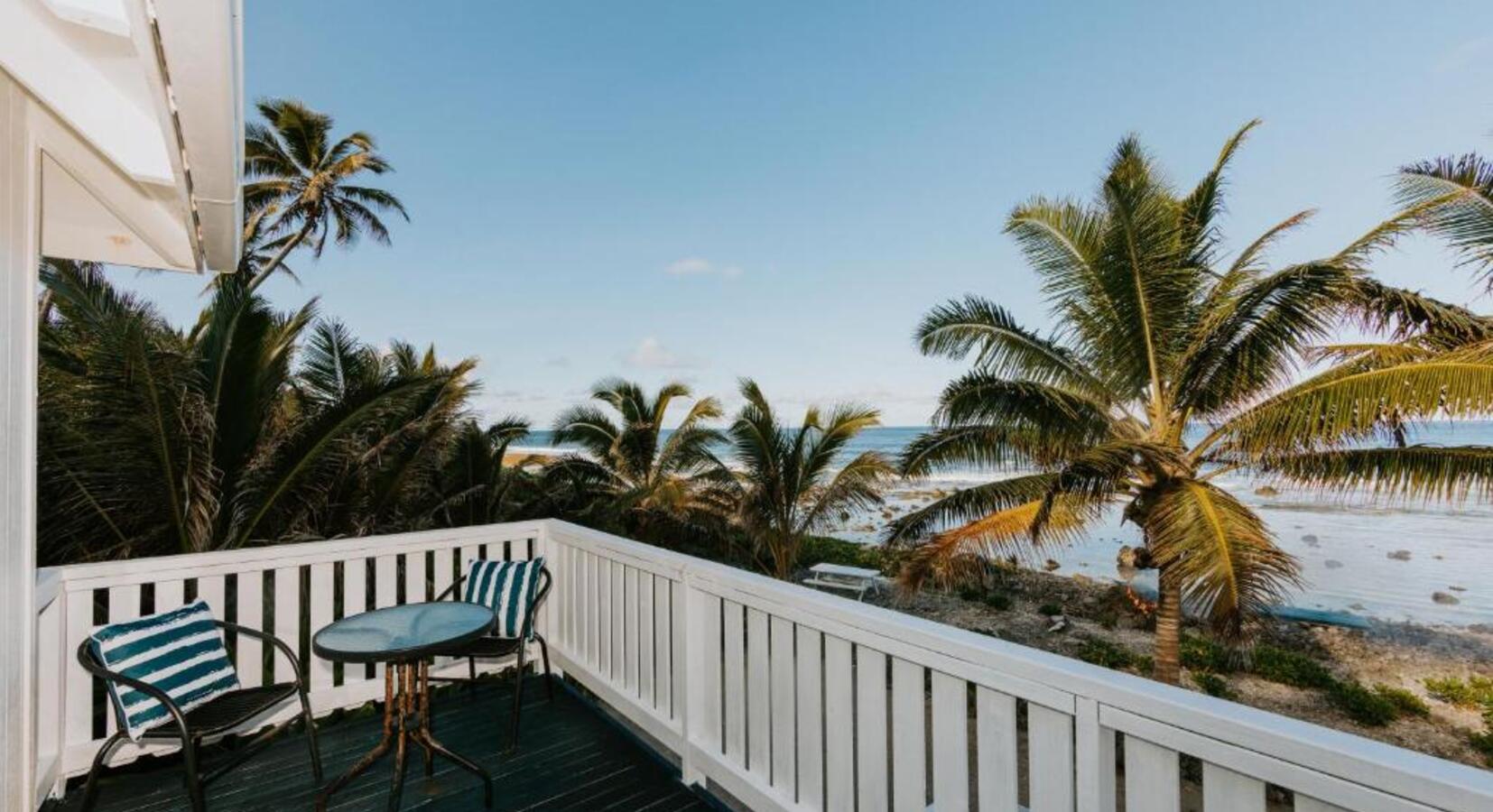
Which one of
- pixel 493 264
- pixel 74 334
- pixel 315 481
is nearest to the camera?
pixel 74 334

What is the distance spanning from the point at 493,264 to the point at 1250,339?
14695 mm

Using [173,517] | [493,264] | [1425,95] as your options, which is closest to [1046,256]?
[173,517]

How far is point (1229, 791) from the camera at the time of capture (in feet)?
3.89

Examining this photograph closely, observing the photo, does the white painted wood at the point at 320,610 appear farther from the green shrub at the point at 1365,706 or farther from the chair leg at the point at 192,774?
the green shrub at the point at 1365,706

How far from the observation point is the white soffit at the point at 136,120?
1.15 metres

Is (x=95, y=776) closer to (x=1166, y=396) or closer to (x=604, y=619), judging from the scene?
(x=604, y=619)

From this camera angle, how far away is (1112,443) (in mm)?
5543

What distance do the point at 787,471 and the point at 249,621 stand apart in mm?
7843

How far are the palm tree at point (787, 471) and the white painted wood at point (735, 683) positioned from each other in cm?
746

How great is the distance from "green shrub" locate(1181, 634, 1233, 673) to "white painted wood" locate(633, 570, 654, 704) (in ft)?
33.4

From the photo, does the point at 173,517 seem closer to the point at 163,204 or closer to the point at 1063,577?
the point at 163,204

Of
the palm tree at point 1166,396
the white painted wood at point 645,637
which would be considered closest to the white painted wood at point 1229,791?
the white painted wood at point 645,637

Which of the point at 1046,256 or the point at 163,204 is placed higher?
the point at 1046,256

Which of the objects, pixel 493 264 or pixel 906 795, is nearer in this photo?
pixel 906 795
